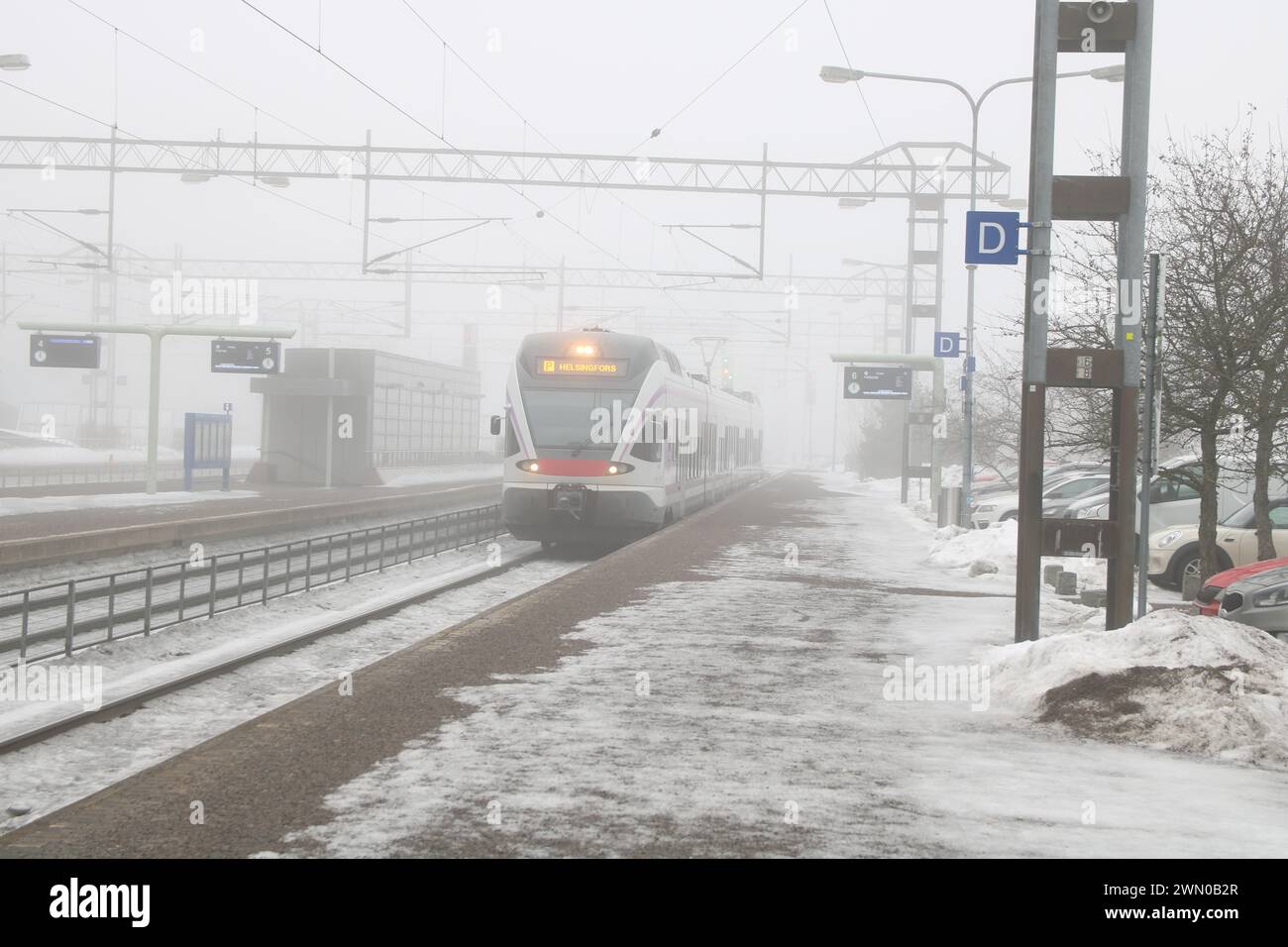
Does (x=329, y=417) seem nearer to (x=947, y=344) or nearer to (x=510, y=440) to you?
(x=510, y=440)

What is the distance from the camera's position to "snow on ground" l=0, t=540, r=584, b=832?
823 centimetres

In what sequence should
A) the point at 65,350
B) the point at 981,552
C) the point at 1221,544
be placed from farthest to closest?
the point at 65,350 < the point at 981,552 < the point at 1221,544

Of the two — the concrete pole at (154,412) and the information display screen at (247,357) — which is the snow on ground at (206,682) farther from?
the information display screen at (247,357)

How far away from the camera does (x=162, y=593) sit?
17.6 meters

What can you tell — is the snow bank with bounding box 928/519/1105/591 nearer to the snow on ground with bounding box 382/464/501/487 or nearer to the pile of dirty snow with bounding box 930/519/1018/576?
the pile of dirty snow with bounding box 930/519/1018/576

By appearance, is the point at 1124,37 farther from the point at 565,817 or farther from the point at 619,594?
the point at 565,817

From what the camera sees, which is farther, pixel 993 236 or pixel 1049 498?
pixel 1049 498

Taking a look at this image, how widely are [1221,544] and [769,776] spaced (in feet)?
41.7

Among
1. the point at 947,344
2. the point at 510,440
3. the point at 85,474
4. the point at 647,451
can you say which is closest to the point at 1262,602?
the point at 647,451

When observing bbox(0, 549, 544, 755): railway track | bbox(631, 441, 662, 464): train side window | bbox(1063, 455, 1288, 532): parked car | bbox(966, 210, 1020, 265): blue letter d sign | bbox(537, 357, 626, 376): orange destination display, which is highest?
bbox(966, 210, 1020, 265): blue letter d sign

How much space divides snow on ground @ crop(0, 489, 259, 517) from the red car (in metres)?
21.2

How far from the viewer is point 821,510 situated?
36.1m

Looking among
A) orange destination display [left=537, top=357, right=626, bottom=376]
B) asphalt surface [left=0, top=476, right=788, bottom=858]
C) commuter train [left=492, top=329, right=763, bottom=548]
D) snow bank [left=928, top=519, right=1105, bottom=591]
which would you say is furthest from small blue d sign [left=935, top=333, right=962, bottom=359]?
asphalt surface [left=0, top=476, right=788, bottom=858]
